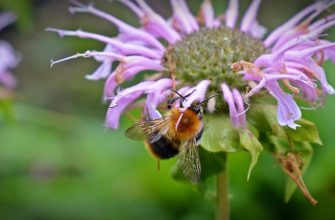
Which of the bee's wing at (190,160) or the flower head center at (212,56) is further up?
the flower head center at (212,56)

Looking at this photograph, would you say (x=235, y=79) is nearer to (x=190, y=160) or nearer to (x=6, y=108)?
(x=190, y=160)

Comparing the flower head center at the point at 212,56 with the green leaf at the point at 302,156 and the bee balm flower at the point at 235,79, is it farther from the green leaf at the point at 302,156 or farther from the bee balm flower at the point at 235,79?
the green leaf at the point at 302,156

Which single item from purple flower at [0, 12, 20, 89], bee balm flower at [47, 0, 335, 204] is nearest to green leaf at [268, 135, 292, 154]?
bee balm flower at [47, 0, 335, 204]

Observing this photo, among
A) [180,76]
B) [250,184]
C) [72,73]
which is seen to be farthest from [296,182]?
[72,73]

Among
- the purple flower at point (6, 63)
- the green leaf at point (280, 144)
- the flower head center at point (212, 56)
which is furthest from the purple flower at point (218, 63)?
the purple flower at point (6, 63)

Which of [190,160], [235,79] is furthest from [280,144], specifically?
[190,160]

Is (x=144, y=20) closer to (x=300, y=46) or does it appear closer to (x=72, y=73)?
(x=300, y=46)
